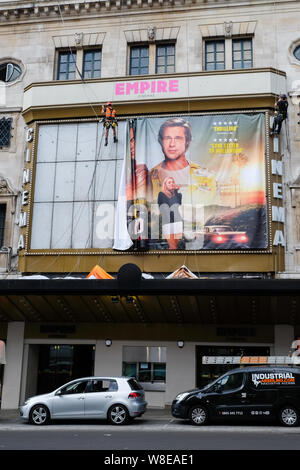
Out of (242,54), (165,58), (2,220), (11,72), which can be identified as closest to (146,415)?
(2,220)

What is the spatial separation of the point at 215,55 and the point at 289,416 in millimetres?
17265

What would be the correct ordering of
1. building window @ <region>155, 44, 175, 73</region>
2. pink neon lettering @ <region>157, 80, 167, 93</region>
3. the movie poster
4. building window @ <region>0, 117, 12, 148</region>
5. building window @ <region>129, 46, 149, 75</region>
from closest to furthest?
the movie poster
pink neon lettering @ <region>157, 80, 167, 93</region>
building window @ <region>155, 44, 175, 73</region>
building window @ <region>129, 46, 149, 75</region>
building window @ <region>0, 117, 12, 148</region>

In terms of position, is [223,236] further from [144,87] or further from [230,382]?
[144,87]

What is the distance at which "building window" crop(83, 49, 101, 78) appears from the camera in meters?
26.1

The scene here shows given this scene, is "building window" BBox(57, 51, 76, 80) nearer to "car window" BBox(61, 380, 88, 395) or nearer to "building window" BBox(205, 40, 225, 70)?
"building window" BBox(205, 40, 225, 70)

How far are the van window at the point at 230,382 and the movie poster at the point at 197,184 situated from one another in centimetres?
688

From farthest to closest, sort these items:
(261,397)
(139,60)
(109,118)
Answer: (139,60) → (109,118) → (261,397)

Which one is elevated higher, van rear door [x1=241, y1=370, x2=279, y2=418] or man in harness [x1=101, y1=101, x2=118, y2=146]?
man in harness [x1=101, y1=101, x2=118, y2=146]

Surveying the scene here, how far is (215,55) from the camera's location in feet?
83.3

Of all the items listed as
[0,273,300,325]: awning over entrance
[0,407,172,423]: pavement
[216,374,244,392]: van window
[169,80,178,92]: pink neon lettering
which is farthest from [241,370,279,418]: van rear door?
[169,80,178,92]: pink neon lettering

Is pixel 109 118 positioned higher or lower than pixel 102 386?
higher

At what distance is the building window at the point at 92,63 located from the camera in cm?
2614

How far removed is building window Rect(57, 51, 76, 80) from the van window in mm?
17144
